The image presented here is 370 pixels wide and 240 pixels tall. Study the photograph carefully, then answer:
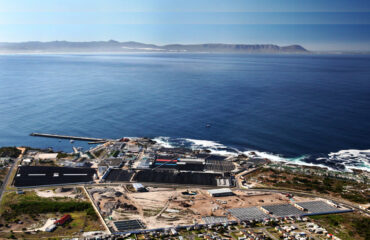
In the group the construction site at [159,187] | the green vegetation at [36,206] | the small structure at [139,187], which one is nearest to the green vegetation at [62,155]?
the construction site at [159,187]

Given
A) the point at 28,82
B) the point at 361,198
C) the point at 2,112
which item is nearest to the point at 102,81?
the point at 28,82

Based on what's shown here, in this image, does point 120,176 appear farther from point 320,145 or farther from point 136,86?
point 136,86

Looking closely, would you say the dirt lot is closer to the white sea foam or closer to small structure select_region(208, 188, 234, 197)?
small structure select_region(208, 188, 234, 197)

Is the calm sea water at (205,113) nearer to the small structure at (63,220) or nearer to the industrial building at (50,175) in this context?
the industrial building at (50,175)

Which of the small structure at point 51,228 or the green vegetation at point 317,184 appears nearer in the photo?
the small structure at point 51,228

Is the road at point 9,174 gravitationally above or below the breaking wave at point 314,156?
below
